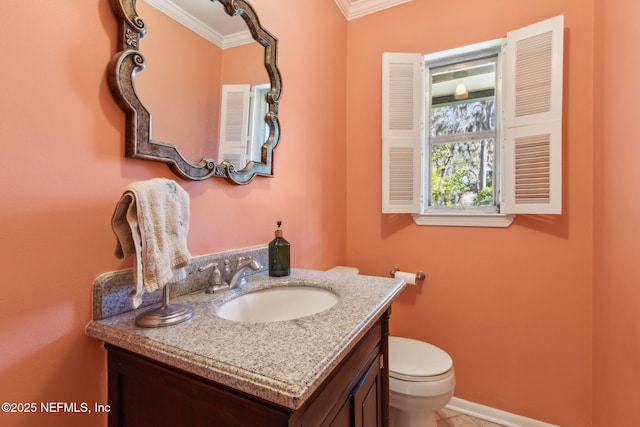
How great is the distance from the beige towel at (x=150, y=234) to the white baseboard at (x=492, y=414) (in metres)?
1.93

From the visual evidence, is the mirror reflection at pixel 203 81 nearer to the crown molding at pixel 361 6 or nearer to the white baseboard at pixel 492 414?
the crown molding at pixel 361 6

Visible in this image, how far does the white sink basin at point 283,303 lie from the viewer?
1.02 meters

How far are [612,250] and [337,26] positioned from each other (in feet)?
6.59

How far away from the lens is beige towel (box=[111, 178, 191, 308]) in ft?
2.06

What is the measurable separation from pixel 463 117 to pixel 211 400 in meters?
2.04

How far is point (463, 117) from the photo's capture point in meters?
1.89

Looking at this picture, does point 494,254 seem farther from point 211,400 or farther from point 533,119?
point 211,400

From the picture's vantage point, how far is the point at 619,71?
1168 mm

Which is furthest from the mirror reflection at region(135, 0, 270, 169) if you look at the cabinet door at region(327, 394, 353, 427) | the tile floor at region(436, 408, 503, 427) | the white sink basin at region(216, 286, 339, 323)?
the tile floor at region(436, 408, 503, 427)

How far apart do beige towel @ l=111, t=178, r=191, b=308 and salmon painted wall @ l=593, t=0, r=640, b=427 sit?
4.90ft

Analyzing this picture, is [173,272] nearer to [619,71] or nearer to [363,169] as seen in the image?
[363,169]

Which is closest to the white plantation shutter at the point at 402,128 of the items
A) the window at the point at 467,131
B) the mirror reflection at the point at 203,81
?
the window at the point at 467,131

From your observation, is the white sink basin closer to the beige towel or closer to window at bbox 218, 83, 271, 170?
the beige towel

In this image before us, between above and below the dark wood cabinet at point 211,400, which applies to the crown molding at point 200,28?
above
